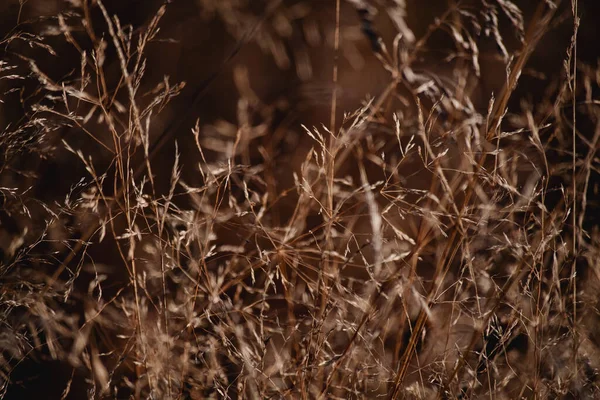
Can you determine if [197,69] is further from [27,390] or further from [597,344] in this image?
[597,344]

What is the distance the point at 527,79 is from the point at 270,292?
960mm

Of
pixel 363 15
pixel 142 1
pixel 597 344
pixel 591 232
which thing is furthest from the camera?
pixel 591 232

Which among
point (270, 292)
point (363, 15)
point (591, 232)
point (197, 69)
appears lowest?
point (270, 292)

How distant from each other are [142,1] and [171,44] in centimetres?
14

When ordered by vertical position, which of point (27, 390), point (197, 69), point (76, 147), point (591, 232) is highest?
point (197, 69)

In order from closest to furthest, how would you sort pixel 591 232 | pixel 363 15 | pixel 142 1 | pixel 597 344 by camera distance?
pixel 363 15
pixel 597 344
pixel 142 1
pixel 591 232

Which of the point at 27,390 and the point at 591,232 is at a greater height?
the point at 591,232

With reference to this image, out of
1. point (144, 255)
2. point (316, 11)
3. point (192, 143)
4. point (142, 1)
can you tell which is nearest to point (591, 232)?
point (316, 11)

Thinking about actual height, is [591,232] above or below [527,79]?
below

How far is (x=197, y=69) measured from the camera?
1.53 m

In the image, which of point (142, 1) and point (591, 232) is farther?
point (591, 232)

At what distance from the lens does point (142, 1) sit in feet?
4.93

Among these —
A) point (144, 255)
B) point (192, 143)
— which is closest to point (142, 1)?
point (192, 143)

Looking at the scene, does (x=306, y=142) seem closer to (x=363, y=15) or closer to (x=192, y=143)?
(x=192, y=143)
